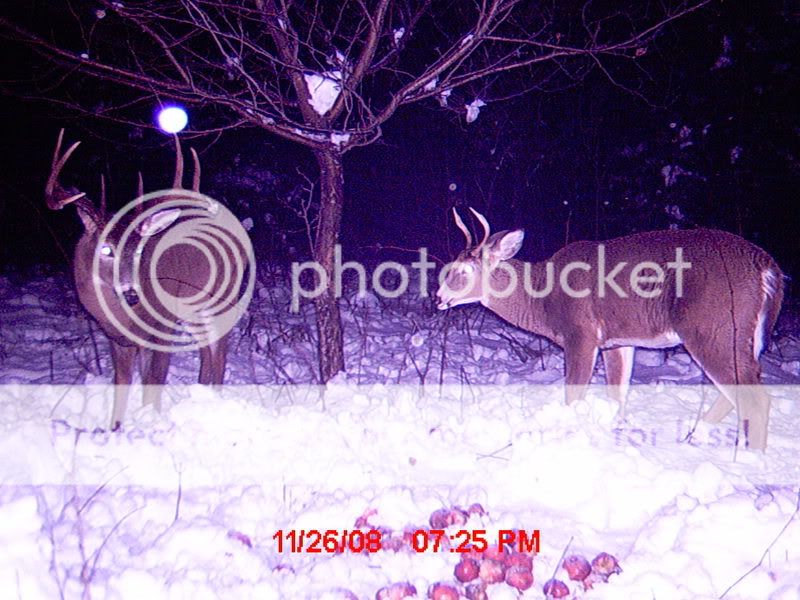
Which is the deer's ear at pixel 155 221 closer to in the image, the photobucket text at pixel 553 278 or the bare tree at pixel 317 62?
the bare tree at pixel 317 62

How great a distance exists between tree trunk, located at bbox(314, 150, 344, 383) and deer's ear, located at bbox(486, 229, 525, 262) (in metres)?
1.64

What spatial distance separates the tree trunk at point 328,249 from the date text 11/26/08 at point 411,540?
256cm

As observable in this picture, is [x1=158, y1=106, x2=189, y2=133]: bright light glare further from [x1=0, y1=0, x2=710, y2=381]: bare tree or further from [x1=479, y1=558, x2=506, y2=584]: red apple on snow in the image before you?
[x1=479, y1=558, x2=506, y2=584]: red apple on snow

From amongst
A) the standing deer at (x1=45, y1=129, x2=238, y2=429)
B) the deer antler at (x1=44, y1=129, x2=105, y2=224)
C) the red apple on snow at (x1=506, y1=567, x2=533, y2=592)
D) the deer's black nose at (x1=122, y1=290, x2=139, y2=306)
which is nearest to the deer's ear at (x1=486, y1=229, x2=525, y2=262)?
the standing deer at (x1=45, y1=129, x2=238, y2=429)

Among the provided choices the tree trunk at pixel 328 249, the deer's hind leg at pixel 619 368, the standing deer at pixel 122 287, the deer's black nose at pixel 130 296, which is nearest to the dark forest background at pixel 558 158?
the tree trunk at pixel 328 249

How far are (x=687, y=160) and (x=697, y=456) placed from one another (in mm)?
7599

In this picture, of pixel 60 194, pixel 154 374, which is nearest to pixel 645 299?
pixel 154 374

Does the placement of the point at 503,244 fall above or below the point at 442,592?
above

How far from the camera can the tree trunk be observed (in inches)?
213

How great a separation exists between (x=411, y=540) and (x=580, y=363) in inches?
113

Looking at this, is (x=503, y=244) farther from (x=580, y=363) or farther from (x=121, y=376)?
(x=121, y=376)
